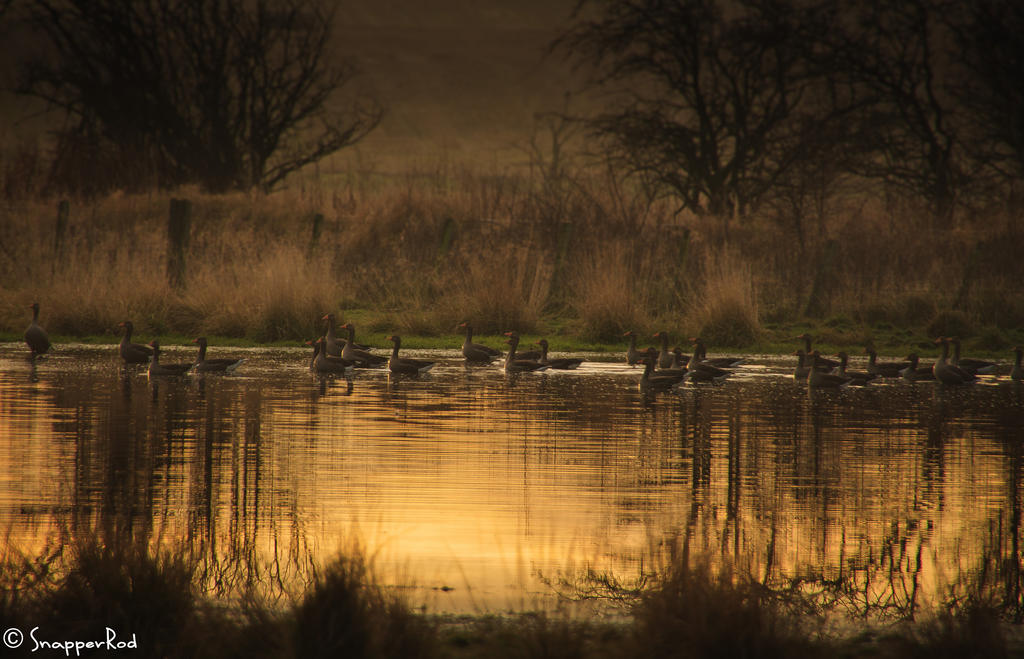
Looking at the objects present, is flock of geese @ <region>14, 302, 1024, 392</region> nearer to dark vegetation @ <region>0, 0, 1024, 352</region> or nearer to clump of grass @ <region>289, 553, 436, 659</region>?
dark vegetation @ <region>0, 0, 1024, 352</region>

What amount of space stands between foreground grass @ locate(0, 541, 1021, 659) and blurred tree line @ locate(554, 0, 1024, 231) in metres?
32.2

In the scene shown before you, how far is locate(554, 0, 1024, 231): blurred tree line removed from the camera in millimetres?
38250

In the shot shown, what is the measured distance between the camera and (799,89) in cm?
3912

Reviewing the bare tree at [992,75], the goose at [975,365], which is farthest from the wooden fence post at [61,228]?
the bare tree at [992,75]

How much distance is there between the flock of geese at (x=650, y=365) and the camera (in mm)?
16812

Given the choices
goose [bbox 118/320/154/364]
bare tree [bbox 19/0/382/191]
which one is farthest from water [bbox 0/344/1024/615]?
bare tree [bbox 19/0/382/191]

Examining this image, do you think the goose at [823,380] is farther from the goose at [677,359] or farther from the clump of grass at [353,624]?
the clump of grass at [353,624]

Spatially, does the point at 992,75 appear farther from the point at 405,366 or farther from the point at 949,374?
the point at 405,366

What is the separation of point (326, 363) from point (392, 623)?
1247 cm

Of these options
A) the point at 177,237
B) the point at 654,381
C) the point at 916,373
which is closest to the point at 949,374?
the point at 916,373

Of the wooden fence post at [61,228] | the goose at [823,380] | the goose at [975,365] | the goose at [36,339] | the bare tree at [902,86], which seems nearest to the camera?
the goose at [823,380]

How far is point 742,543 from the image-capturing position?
7391mm

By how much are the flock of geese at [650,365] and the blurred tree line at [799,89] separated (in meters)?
19.1

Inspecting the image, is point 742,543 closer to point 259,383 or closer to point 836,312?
point 259,383
